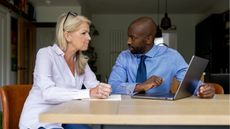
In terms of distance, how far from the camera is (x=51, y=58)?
5.47 ft

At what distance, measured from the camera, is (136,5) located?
29.9 ft

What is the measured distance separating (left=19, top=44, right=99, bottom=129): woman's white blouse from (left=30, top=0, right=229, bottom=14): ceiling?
639cm

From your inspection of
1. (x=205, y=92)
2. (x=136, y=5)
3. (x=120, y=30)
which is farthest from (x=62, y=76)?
(x=120, y=30)

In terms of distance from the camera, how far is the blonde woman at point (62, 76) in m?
1.50

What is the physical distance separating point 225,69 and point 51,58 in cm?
663

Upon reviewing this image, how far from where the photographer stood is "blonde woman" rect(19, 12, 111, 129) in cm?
150

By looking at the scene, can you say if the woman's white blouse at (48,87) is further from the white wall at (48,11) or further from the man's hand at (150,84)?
the white wall at (48,11)

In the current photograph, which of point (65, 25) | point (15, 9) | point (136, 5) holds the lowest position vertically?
point (65, 25)

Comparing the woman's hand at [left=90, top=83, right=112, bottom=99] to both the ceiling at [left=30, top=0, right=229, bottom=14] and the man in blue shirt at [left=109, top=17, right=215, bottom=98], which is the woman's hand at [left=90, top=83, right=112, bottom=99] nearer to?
the man in blue shirt at [left=109, top=17, right=215, bottom=98]

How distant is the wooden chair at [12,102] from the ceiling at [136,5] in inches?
252

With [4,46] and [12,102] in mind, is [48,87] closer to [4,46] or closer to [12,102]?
[12,102]

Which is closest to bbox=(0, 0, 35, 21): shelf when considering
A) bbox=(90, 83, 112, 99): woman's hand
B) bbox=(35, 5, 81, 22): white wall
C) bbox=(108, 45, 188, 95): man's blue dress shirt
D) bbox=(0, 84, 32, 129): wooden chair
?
bbox=(35, 5, 81, 22): white wall

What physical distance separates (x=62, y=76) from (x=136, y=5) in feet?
25.0

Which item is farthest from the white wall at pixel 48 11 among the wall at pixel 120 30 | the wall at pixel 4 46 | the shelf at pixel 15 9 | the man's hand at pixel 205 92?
the man's hand at pixel 205 92
